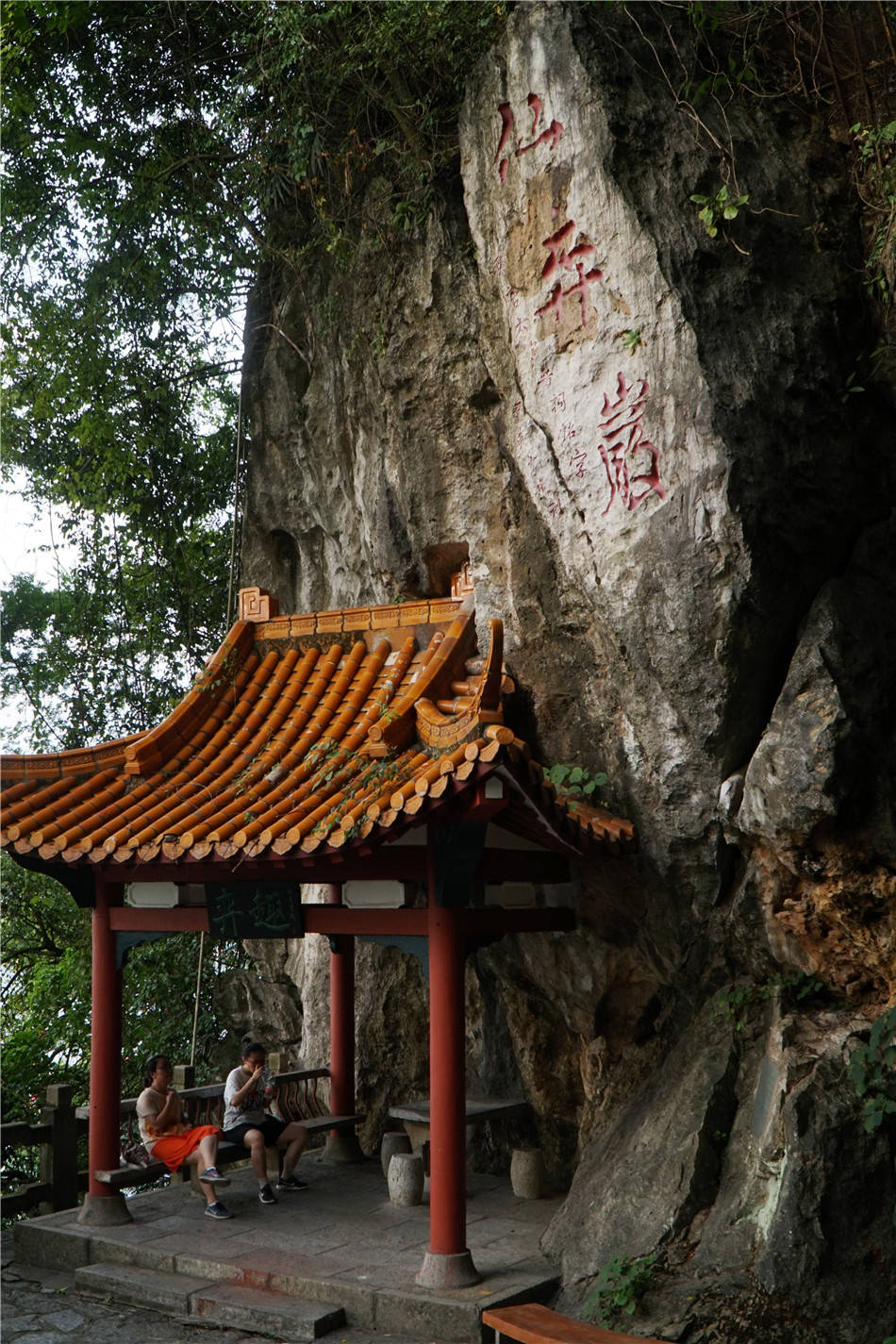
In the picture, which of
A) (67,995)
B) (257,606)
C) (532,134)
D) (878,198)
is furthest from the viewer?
(67,995)

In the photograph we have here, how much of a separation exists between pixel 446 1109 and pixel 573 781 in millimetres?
2163

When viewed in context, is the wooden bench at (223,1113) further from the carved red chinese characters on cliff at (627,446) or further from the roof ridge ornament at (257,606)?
the carved red chinese characters on cliff at (627,446)

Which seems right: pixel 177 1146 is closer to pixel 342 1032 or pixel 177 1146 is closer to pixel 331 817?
pixel 342 1032

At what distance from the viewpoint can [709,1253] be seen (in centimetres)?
650

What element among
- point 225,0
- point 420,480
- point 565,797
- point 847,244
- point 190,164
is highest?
point 225,0

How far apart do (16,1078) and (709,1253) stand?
12.6 meters

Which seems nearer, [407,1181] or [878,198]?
[878,198]

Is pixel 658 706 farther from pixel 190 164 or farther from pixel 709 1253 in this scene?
pixel 190 164

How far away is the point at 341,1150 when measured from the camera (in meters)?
10.1

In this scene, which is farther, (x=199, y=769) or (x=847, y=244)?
(x=199, y=769)

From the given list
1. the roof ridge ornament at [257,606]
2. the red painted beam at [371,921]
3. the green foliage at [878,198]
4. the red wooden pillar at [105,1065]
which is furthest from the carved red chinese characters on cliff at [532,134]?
the red wooden pillar at [105,1065]

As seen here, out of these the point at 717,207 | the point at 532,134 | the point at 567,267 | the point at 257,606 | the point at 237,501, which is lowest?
the point at 257,606

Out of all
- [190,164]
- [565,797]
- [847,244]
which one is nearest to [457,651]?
[565,797]

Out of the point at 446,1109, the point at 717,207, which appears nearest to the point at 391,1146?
the point at 446,1109
